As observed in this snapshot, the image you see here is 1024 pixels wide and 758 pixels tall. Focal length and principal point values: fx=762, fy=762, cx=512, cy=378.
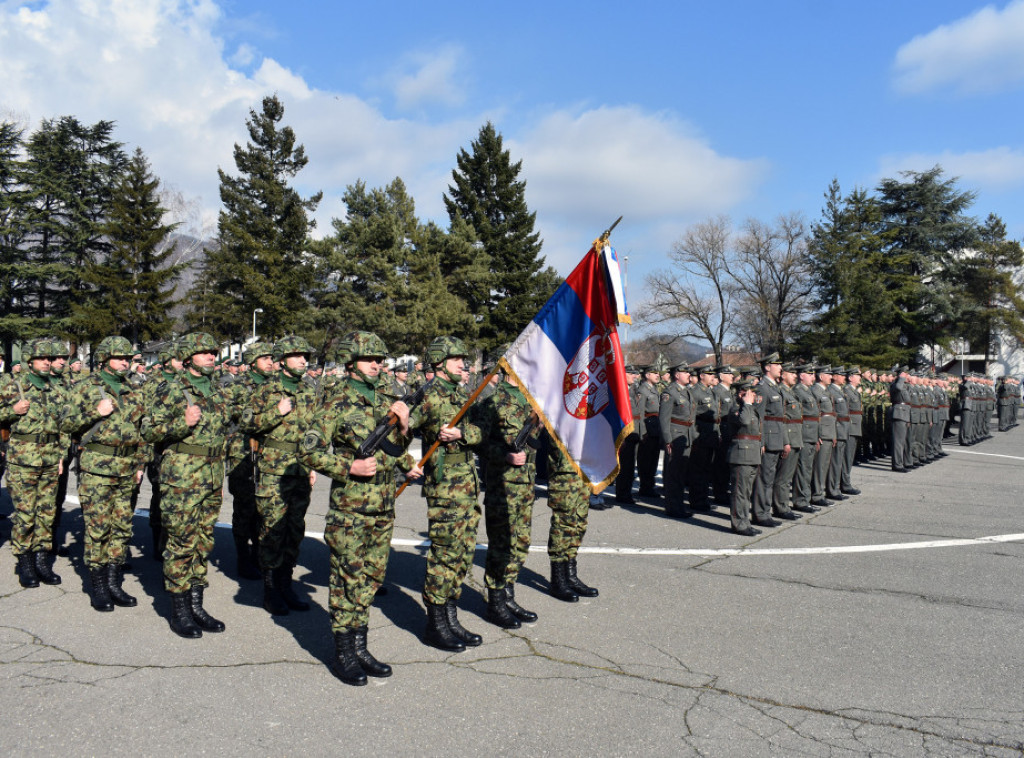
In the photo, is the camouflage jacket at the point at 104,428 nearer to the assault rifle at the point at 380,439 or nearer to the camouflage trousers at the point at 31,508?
the camouflage trousers at the point at 31,508

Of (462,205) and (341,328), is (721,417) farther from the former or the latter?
(462,205)

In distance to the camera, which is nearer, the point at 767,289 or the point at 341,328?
the point at 341,328

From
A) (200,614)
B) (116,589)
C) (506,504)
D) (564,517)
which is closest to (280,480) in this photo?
(200,614)

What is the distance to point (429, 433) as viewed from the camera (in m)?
5.25

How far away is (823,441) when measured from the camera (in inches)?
438

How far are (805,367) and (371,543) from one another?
352 inches

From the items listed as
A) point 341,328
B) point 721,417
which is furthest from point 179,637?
point 341,328

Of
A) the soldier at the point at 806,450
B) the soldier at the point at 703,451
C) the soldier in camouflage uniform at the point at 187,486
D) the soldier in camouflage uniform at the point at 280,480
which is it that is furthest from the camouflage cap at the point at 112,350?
the soldier at the point at 806,450

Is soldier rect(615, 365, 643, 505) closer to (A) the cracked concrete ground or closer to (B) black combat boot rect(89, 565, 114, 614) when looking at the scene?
(A) the cracked concrete ground

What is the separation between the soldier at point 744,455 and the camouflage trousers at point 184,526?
591 cm

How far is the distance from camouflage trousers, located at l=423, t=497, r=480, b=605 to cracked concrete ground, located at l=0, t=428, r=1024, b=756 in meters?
0.42

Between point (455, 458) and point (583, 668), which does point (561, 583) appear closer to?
point (583, 668)

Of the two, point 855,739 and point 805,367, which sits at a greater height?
point 805,367

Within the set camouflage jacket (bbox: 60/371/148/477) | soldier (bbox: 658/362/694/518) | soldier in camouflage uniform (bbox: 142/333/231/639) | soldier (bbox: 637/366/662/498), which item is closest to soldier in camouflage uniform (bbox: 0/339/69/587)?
camouflage jacket (bbox: 60/371/148/477)
